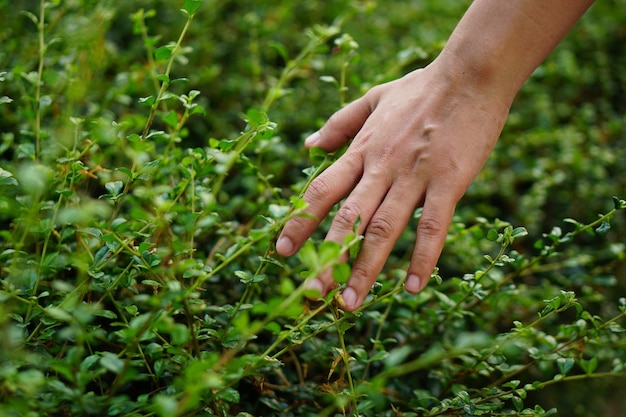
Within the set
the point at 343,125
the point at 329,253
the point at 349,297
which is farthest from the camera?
the point at 343,125

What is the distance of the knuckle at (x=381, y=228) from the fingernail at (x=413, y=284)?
0.31ft

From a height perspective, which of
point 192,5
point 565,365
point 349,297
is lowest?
point 565,365

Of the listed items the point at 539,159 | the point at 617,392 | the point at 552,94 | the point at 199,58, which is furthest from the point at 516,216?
the point at 199,58

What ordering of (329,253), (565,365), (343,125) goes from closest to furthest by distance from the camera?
(329,253)
(565,365)
(343,125)

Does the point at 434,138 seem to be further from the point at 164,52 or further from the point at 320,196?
the point at 164,52

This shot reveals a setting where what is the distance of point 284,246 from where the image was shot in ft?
3.81

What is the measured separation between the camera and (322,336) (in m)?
1.47

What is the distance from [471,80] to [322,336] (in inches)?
28.9

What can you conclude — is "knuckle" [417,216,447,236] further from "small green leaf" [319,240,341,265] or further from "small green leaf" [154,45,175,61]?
"small green leaf" [154,45,175,61]

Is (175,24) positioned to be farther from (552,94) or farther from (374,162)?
(552,94)

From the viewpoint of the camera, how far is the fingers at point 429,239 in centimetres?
113

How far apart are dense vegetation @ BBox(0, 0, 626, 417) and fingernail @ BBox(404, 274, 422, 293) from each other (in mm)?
153

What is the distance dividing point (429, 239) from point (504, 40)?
470 millimetres

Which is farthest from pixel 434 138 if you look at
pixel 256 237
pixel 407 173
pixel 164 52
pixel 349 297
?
pixel 164 52
